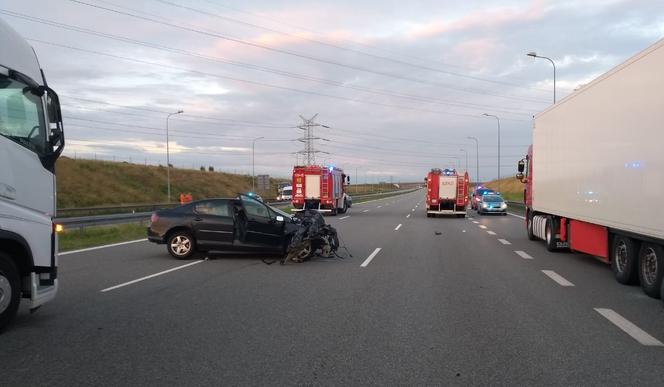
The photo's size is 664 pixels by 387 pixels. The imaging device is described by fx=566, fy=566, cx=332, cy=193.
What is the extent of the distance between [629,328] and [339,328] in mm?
3276

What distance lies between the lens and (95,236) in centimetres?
1938

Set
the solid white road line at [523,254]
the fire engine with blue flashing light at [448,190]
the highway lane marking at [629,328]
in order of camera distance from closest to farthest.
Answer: the highway lane marking at [629,328] → the solid white road line at [523,254] → the fire engine with blue flashing light at [448,190]

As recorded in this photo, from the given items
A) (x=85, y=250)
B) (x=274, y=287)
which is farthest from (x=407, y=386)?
(x=85, y=250)

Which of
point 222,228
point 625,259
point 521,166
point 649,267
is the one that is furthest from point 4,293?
point 521,166

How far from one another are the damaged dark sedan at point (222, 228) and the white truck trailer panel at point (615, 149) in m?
6.28

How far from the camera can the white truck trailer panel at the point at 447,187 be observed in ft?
106

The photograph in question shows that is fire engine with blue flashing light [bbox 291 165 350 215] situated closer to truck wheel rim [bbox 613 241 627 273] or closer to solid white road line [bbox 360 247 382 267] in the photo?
solid white road line [bbox 360 247 382 267]

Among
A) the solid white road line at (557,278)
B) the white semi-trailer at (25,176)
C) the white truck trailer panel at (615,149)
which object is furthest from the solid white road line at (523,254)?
the white semi-trailer at (25,176)

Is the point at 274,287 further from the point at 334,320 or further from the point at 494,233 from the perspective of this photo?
the point at 494,233

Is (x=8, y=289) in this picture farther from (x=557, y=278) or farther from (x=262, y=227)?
(x=557, y=278)

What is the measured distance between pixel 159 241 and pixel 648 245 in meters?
9.89

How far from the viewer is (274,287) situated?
9.26 m

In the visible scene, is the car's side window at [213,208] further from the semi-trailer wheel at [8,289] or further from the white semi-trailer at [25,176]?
the semi-trailer wheel at [8,289]

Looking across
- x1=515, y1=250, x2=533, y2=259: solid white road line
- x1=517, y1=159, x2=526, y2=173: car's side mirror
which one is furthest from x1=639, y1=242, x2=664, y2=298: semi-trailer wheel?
x1=517, y1=159, x2=526, y2=173: car's side mirror
